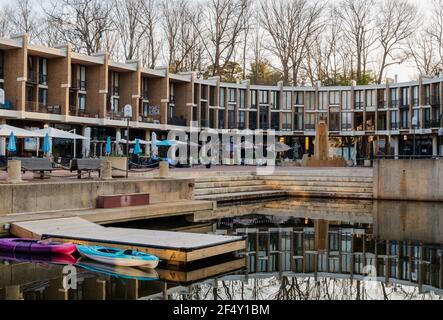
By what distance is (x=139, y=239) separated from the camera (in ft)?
42.8

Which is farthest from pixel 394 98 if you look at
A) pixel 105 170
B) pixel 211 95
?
pixel 105 170

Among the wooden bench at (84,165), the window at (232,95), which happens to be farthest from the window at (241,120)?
the wooden bench at (84,165)

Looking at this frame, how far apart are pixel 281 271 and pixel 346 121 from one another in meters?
61.8

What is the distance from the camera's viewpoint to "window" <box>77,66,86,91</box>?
2050 inches

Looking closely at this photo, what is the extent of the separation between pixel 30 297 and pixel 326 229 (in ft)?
36.9

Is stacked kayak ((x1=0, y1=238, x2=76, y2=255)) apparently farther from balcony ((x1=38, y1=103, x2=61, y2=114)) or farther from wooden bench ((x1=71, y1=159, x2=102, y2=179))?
balcony ((x1=38, y1=103, x2=61, y2=114))

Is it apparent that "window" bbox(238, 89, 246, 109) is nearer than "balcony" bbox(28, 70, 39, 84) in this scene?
No

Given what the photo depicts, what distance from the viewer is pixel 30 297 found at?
923cm

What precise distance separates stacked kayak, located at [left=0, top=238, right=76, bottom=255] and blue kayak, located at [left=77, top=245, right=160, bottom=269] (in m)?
Result: 0.76

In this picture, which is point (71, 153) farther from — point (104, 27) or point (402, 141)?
point (402, 141)

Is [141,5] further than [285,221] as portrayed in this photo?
Yes

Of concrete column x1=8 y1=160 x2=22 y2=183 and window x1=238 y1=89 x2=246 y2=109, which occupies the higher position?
window x1=238 y1=89 x2=246 y2=109

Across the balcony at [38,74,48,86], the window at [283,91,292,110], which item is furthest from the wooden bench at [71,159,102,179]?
the window at [283,91,292,110]
